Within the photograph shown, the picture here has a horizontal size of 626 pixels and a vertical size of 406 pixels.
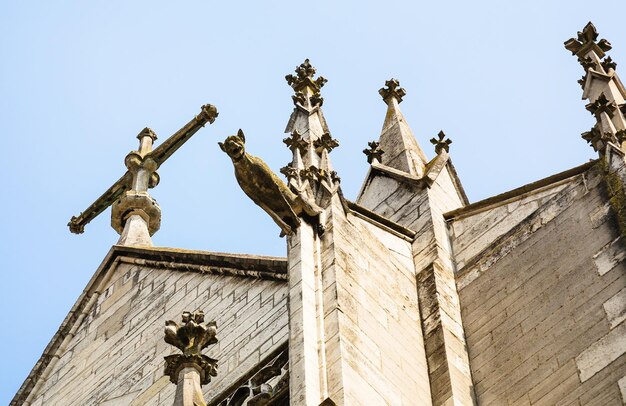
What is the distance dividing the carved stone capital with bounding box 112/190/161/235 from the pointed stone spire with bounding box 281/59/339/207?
4229mm

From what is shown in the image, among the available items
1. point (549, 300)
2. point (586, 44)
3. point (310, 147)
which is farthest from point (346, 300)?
point (586, 44)

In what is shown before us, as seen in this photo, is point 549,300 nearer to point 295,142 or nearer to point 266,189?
point 266,189

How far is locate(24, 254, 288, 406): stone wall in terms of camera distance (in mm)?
13695

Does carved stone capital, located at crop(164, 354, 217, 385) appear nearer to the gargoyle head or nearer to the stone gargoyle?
the stone gargoyle

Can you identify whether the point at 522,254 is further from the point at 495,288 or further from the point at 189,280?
the point at 189,280

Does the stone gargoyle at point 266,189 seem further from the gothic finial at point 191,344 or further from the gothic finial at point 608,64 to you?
the gothic finial at point 608,64

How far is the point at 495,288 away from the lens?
13.2 meters

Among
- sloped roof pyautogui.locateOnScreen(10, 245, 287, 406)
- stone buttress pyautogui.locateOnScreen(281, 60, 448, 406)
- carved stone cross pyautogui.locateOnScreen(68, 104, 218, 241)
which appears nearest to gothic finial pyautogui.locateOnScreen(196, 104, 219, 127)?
carved stone cross pyautogui.locateOnScreen(68, 104, 218, 241)

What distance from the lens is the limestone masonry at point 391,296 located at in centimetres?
1138

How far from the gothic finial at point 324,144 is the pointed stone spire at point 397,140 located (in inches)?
67.8

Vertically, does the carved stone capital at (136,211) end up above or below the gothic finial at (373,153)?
above

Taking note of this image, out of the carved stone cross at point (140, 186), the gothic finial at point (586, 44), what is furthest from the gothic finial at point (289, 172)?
the carved stone cross at point (140, 186)

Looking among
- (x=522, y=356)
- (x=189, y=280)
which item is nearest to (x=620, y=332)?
(x=522, y=356)

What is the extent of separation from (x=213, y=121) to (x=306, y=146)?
6.57m
